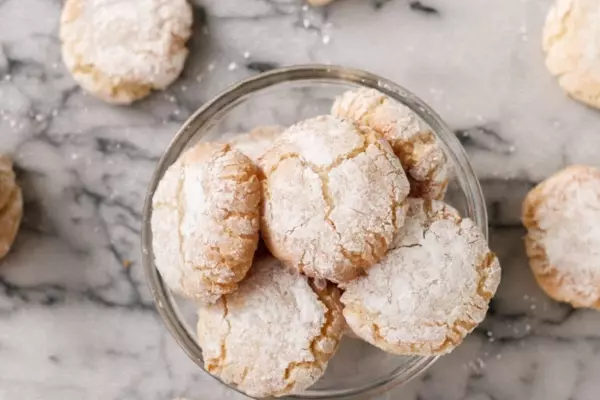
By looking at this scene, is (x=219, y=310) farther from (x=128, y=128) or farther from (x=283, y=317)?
(x=128, y=128)

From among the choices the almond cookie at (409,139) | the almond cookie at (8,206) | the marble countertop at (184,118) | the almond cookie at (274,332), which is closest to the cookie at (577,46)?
the marble countertop at (184,118)

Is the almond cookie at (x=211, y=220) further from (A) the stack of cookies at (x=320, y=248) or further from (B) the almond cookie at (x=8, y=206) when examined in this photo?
(B) the almond cookie at (x=8, y=206)

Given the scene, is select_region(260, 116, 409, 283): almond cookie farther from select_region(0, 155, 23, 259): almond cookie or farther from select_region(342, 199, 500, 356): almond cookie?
select_region(0, 155, 23, 259): almond cookie

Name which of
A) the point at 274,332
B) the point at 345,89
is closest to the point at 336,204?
the point at 274,332

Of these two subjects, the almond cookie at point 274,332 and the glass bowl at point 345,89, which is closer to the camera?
the almond cookie at point 274,332

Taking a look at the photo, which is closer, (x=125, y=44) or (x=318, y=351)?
(x=318, y=351)

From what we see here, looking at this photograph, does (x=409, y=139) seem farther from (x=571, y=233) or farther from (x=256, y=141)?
(x=571, y=233)
